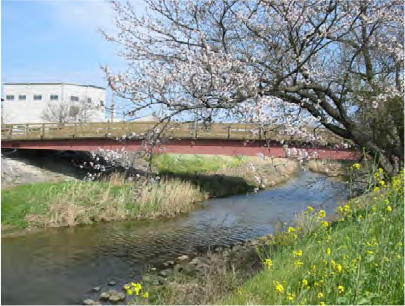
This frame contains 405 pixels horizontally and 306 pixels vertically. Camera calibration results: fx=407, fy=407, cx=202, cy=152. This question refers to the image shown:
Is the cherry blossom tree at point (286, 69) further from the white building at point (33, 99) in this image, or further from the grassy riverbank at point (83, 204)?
the white building at point (33, 99)

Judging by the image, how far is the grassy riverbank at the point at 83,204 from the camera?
15180mm

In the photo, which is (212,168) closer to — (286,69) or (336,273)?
(286,69)

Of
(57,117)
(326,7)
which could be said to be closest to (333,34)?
(326,7)

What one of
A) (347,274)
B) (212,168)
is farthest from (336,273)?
(212,168)

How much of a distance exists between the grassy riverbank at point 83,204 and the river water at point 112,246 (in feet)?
1.74

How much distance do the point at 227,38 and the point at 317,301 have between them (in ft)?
22.1

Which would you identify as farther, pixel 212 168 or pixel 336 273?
pixel 212 168

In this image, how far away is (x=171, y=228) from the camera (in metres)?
15.3

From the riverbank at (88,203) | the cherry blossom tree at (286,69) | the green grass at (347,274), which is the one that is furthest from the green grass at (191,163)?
the green grass at (347,274)

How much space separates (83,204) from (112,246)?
3.75 metres

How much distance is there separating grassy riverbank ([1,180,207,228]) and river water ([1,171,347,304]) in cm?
53

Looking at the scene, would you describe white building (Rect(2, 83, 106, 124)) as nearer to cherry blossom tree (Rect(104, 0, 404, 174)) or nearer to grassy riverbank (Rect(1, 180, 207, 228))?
grassy riverbank (Rect(1, 180, 207, 228))

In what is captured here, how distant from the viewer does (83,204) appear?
16.1m

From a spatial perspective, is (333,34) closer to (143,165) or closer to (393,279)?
(393,279)
